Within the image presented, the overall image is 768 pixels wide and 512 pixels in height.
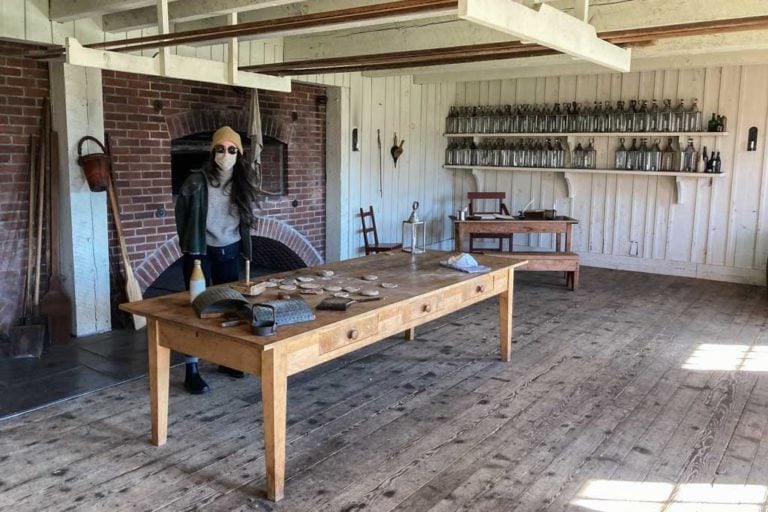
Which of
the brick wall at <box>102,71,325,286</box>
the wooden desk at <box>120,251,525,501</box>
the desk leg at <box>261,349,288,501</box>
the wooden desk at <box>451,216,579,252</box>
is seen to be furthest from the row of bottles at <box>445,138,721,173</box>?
the desk leg at <box>261,349,288,501</box>

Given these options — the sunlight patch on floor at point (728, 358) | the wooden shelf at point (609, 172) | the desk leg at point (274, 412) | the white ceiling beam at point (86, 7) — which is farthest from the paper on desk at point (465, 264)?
the wooden shelf at point (609, 172)

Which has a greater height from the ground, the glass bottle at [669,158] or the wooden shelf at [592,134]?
the wooden shelf at [592,134]

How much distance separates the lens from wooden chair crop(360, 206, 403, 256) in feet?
24.6

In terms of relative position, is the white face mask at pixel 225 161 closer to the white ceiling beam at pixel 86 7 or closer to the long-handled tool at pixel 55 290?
the white ceiling beam at pixel 86 7

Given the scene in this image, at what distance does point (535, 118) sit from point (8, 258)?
20.5 ft

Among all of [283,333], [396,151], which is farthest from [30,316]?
[396,151]

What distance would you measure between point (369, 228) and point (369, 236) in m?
0.20

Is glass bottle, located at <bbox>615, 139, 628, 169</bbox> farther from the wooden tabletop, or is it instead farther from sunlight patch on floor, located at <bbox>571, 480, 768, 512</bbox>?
sunlight patch on floor, located at <bbox>571, 480, 768, 512</bbox>

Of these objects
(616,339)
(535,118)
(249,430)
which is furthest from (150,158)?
(535,118)

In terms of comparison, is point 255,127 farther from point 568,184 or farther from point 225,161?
point 568,184

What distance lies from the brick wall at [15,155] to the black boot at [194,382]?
69.7 inches

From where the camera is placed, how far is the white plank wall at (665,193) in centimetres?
747

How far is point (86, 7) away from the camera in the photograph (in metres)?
4.26

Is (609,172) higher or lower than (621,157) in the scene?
lower
